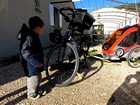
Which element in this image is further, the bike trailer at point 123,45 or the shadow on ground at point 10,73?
the bike trailer at point 123,45

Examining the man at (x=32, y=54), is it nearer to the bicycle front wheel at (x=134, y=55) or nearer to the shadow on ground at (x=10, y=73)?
the shadow on ground at (x=10, y=73)

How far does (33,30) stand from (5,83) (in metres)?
1.25

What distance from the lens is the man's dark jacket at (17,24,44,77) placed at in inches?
111

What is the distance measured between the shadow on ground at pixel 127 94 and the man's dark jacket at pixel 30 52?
Answer: 3.89ft

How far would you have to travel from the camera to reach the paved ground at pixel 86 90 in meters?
2.89

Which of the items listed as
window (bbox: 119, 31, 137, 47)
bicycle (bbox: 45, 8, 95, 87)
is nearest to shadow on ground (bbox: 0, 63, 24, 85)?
bicycle (bbox: 45, 8, 95, 87)

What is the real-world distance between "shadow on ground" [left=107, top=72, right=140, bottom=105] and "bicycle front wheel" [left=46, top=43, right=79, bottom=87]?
2.85ft

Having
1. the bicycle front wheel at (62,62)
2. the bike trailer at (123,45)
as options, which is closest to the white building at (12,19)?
the bike trailer at (123,45)

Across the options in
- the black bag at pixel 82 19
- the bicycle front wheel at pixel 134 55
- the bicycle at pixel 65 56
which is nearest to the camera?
the bicycle at pixel 65 56

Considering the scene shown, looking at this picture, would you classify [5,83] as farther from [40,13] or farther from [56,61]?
[40,13]

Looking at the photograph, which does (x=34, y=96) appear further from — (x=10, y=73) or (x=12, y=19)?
(x=12, y=19)

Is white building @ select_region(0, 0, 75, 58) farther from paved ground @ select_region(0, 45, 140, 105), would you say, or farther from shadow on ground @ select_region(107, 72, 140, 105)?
shadow on ground @ select_region(107, 72, 140, 105)

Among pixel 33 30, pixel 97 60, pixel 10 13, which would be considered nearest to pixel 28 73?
pixel 33 30

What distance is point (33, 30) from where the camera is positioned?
297 centimetres
